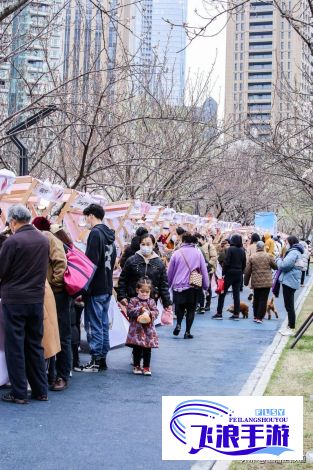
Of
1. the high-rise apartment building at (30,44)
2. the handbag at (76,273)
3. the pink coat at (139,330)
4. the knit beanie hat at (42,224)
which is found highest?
the high-rise apartment building at (30,44)

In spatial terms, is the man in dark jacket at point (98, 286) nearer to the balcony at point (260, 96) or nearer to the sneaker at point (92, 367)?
the sneaker at point (92, 367)

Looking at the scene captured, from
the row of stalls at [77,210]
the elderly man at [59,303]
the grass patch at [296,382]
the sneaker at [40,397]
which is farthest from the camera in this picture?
the row of stalls at [77,210]

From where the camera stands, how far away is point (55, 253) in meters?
6.67

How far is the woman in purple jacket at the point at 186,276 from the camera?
10.9 meters

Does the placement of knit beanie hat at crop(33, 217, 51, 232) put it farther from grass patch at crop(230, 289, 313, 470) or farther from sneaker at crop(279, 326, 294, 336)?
sneaker at crop(279, 326, 294, 336)

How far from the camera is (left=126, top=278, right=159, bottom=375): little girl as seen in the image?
308 inches

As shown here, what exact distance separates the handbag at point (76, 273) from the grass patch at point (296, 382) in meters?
2.46

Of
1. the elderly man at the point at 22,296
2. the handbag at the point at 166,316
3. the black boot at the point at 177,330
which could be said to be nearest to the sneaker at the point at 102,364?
the handbag at the point at 166,316

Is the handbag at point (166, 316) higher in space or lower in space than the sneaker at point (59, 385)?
higher

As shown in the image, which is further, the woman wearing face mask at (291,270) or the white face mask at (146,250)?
the woman wearing face mask at (291,270)

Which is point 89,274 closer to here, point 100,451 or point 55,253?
point 55,253

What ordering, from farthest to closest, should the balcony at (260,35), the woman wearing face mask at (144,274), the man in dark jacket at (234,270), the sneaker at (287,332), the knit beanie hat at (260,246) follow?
the balcony at (260,35) → the man in dark jacket at (234,270) → the knit beanie hat at (260,246) → the sneaker at (287,332) → the woman wearing face mask at (144,274)

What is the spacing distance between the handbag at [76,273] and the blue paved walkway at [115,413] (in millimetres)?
1165

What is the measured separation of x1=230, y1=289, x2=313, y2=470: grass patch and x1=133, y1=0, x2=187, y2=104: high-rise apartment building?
3953mm
